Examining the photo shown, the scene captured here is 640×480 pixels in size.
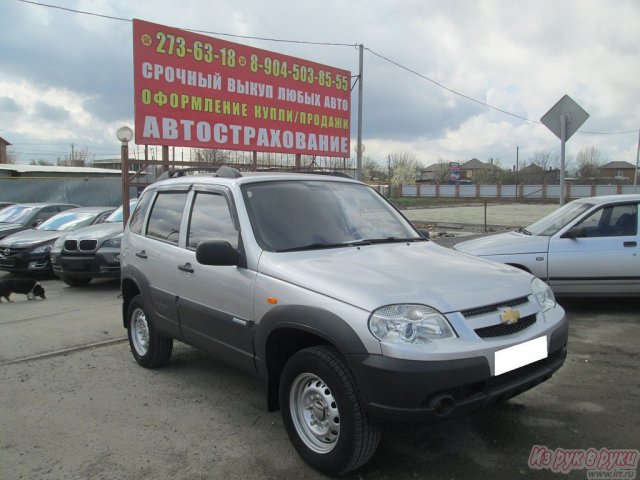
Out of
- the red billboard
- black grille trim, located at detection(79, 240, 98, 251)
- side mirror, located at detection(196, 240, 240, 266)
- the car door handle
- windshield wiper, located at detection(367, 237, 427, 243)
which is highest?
the red billboard

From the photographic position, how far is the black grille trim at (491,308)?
2.83 meters

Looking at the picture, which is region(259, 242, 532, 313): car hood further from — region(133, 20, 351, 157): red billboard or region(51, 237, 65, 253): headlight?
region(133, 20, 351, 157): red billboard

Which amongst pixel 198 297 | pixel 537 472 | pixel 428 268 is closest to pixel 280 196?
pixel 198 297

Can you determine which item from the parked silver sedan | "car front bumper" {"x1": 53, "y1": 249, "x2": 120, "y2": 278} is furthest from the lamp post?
the parked silver sedan

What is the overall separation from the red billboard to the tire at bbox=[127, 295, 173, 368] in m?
6.49

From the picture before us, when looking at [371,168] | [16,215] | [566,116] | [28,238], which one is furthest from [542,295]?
[371,168]

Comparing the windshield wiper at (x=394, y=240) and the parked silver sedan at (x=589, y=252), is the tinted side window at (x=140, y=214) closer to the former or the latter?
the windshield wiper at (x=394, y=240)

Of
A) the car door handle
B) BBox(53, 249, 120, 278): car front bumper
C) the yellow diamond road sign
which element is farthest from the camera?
BBox(53, 249, 120, 278): car front bumper

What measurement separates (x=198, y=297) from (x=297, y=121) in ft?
33.1

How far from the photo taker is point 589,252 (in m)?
6.45

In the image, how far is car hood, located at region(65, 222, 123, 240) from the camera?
31.1 feet

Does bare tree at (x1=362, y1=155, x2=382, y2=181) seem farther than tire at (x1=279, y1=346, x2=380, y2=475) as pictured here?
Yes

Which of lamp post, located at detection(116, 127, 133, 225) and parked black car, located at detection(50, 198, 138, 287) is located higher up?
lamp post, located at detection(116, 127, 133, 225)

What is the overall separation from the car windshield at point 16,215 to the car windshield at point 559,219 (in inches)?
472
